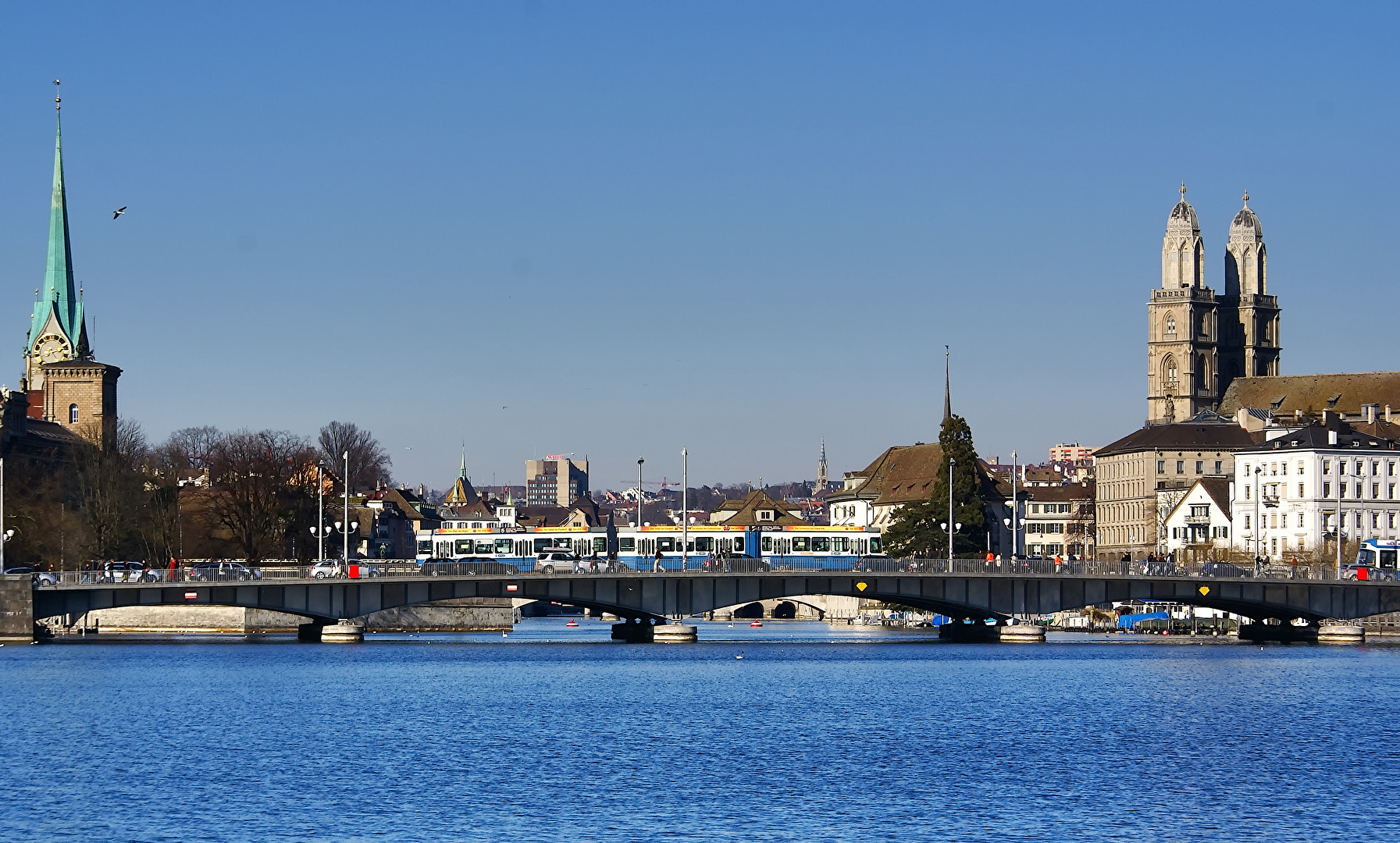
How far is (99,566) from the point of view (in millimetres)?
138375

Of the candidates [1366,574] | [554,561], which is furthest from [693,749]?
[554,561]

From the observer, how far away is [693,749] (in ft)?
201

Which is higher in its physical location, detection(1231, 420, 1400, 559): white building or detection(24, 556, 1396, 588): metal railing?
detection(1231, 420, 1400, 559): white building

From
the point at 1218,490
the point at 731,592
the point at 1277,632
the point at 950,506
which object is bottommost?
the point at 1277,632

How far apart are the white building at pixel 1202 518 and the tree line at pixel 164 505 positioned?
73.2 m

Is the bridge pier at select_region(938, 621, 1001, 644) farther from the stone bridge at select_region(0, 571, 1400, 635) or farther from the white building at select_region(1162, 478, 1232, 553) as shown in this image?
the white building at select_region(1162, 478, 1232, 553)

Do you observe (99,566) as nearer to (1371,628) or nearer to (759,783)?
(1371,628)

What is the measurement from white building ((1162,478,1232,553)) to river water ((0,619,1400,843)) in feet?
290

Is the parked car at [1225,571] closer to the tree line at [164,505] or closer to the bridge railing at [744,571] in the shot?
the bridge railing at [744,571]

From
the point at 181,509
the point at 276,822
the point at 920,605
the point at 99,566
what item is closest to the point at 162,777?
the point at 276,822

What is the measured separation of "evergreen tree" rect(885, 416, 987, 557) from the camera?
152125 millimetres

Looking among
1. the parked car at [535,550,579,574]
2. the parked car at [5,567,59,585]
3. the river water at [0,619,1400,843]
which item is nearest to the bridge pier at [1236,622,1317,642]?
the river water at [0,619,1400,843]

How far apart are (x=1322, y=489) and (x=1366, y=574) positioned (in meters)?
64.6

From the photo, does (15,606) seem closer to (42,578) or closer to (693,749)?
(42,578)
